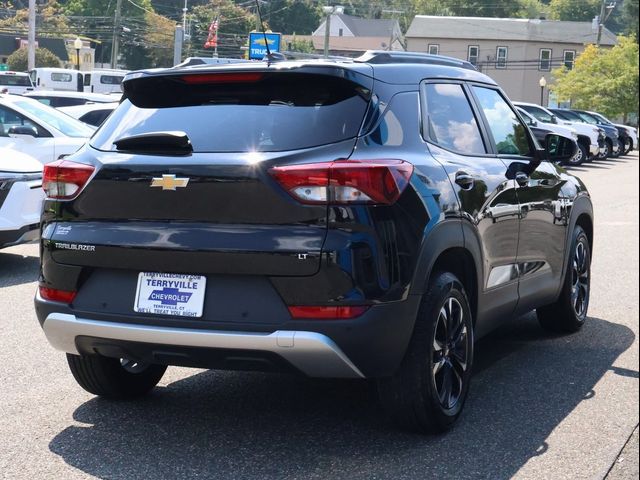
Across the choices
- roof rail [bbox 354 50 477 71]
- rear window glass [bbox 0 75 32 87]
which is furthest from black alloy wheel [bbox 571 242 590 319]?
rear window glass [bbox 0 75 32 87]

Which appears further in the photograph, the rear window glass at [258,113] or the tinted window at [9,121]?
the tinted window at [9,121]

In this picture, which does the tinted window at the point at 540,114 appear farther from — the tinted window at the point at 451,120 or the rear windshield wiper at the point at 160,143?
the rear windshield wiper at the point at 160,143

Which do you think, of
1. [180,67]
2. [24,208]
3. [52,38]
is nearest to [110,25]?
[52,38]

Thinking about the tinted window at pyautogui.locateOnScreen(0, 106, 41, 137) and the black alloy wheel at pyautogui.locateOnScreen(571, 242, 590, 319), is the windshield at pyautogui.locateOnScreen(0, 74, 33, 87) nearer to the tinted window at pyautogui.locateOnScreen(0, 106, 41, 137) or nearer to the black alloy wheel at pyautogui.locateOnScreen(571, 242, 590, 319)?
the tinted window at pyautogui.locateOnScreen(0, 106, 41, 137)

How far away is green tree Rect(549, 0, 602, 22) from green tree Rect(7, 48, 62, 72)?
1701 inches

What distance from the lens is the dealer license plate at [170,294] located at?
14.8 feet

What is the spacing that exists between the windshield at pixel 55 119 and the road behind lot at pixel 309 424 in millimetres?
6476

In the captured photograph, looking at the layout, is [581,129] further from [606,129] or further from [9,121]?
[9,121]

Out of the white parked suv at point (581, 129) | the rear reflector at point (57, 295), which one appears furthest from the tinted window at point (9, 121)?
the white parked suv at point (581, 129)

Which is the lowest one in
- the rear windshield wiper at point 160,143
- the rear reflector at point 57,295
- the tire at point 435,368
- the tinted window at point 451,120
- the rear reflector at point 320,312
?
the tire at point 435,368

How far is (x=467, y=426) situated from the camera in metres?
5.21

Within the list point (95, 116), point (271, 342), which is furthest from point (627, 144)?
point (271, 342)

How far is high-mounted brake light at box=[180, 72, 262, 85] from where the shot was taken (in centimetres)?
479

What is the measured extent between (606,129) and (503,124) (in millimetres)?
34392
